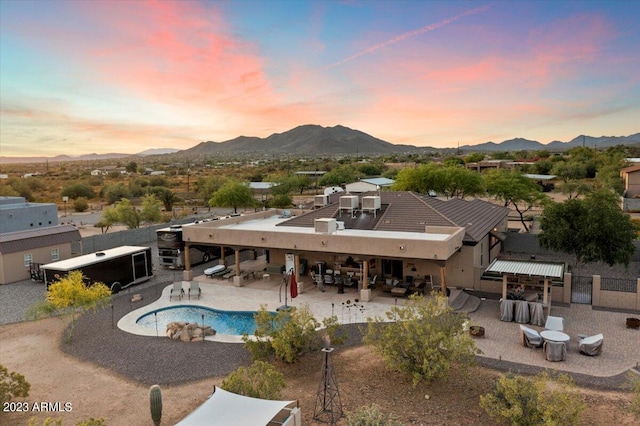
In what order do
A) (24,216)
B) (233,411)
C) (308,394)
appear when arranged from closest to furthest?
(233,411), (308,394), (24,216)

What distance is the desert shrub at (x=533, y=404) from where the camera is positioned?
9.63m

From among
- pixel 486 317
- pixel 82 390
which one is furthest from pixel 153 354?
pixel 486 317

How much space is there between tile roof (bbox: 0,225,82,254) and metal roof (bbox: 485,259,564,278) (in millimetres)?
26622

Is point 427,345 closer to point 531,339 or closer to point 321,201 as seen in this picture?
point 531,339

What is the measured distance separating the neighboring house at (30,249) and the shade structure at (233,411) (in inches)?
893

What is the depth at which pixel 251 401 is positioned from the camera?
10227 millimetres

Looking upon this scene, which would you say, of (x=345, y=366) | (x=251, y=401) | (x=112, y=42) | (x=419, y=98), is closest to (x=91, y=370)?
(x=251, y=401)

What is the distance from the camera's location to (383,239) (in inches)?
836

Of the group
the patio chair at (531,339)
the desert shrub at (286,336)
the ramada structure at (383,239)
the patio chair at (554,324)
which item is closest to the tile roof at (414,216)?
the ramada structure at (383,239)

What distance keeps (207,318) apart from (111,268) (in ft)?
24.8

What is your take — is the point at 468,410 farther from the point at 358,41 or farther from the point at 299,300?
the point at 358,41

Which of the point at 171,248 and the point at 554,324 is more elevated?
the point at 171,248

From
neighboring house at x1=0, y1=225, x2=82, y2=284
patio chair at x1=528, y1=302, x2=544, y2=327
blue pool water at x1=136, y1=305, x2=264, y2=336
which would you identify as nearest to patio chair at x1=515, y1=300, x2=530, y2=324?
patio chair at x1=528, y1=302, x2=544, y2=327

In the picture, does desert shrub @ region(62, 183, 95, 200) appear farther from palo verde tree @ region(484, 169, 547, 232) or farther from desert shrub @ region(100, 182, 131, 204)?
palo verde tree @ region(484, 169, 547, 232)
